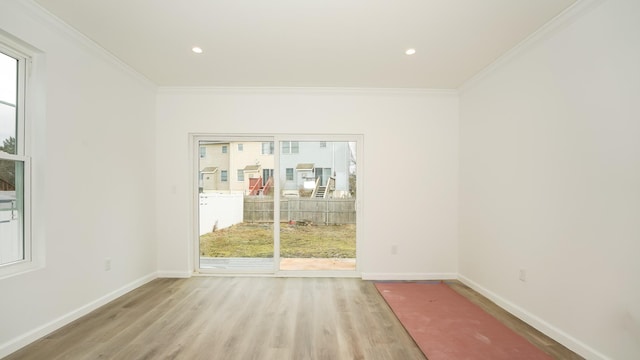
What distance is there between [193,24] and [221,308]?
2.76 m

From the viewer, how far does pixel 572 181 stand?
7.33 feet

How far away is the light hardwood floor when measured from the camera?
7.06ft

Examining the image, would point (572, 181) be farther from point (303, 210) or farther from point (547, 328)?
point (303, 210)

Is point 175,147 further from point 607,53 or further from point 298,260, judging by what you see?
point 607,53

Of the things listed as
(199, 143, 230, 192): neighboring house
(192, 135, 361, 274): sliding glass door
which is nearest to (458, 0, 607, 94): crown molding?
(192, 135, 361, 274): sliding glass door

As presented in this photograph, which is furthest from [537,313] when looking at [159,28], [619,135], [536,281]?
[159,28]

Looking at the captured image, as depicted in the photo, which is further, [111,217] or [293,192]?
[293,192]

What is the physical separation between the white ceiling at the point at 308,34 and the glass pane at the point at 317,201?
1061 mm

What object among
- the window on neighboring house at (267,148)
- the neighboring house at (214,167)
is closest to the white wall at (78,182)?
the neighboring house at (214,167)

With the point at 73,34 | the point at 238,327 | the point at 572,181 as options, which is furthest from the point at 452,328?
the point at 73,34

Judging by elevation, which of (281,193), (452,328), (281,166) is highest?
(281,166)

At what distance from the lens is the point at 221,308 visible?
2951 mm

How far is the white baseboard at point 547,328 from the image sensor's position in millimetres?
2078

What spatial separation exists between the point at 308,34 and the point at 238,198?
2459 mm
